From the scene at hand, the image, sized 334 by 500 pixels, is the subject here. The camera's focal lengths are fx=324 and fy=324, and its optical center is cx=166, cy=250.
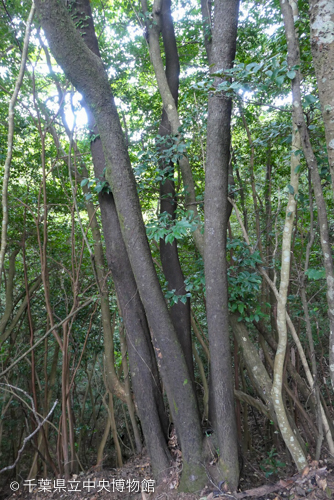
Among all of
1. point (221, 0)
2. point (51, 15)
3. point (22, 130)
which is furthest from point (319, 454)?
point (22, 130)

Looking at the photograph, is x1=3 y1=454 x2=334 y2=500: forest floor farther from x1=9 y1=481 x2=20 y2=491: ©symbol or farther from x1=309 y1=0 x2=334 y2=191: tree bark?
x1=309 y1=0 x2=334 y2=191: tree bark

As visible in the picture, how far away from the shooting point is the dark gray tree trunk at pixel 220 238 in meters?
2.76

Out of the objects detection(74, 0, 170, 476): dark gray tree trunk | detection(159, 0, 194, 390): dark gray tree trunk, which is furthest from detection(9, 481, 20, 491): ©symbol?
detection(159, 0, 194, 390): dark gray tree trunk

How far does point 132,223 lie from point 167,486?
2.45 m

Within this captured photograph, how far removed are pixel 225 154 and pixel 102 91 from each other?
129 centimetres

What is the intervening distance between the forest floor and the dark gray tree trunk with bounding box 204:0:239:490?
0.31m

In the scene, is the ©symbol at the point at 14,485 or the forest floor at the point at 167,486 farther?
the ©symbol at the point at 14,485

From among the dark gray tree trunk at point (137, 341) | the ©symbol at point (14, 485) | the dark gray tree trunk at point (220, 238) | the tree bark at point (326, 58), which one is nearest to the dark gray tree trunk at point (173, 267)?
the dark gray tree trunk at point (137, 341)

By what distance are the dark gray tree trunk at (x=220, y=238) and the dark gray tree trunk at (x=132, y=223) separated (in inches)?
11.0

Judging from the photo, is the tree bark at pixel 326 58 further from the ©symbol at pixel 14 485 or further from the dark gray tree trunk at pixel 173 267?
the ©symbol at pixel 14 485

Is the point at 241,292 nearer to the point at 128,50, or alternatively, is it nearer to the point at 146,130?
the point at 146,130

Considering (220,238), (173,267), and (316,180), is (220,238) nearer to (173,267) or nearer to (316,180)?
(316,180)

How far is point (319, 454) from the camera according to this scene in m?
2.98

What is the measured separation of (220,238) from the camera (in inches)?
111
